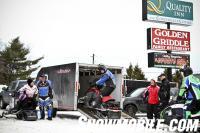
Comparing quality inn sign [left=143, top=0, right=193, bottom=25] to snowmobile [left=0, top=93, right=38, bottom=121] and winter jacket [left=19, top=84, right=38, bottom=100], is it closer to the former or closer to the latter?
winter jacket [left=19, top=84, right=38, bottom=100]

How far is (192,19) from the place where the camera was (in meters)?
30.2

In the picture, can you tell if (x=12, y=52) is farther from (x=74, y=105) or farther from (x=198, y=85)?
(x=198, y=85)

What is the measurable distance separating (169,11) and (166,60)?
3.75 meters

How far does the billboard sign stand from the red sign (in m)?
0.47

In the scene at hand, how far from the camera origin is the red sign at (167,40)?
26984 mm

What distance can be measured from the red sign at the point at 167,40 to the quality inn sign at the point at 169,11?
91cm

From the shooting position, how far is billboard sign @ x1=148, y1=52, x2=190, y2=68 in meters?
27.0

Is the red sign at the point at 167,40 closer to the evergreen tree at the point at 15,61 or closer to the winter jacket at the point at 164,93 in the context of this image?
the winter jacket at the point at 164,93

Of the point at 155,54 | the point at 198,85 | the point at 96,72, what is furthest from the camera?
the point at 155,54

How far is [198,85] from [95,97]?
448 cm

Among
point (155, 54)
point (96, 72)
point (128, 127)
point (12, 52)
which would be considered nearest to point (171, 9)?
point (155, 54)

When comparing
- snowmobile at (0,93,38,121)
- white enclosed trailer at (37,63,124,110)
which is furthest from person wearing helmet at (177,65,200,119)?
snowmobile at (0,93,38,121)

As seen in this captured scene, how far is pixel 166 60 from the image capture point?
27734mm

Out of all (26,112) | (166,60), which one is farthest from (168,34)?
(26,112)
